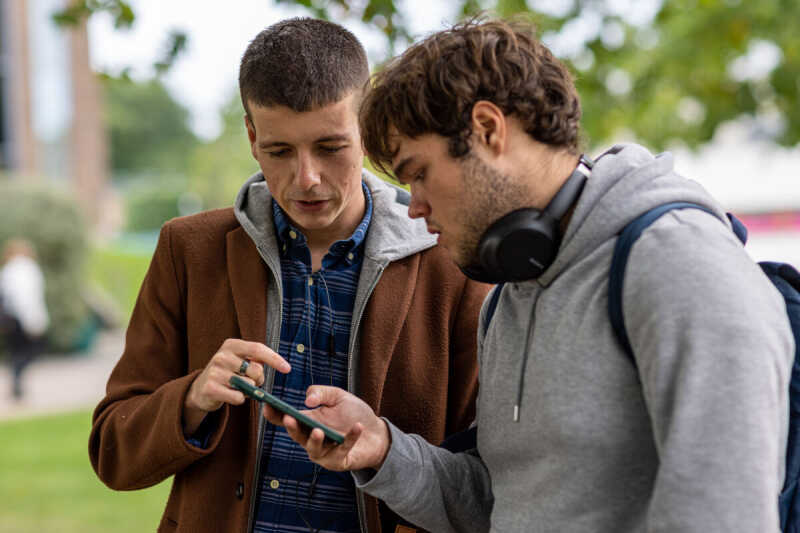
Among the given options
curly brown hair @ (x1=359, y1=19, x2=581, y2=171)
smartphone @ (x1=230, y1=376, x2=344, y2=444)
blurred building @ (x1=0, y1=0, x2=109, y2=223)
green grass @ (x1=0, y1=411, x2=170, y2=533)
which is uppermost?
blurred building @ (x1=0, y1=0, x2=109, y2=223)

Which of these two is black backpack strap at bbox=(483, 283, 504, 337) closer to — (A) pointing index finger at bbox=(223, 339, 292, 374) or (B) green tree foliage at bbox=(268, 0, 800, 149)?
(A) pointing index finger at bbox=(223, 339, 292, 374)

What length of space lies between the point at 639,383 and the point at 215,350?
108 centimetres

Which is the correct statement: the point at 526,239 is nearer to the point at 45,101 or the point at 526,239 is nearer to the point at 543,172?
the point at 543,172

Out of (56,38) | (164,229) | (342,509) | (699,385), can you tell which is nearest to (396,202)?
(164,229)

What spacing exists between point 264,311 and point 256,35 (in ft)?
2.27

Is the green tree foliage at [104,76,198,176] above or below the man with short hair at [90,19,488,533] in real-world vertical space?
above

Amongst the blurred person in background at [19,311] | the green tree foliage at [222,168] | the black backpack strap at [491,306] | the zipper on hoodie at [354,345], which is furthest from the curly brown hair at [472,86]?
the green tree foliage at [222,168]

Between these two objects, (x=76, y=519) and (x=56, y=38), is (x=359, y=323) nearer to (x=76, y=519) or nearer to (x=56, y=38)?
(x=76, y=519)

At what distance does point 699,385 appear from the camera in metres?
1.27

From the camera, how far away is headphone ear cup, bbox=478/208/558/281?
155cm

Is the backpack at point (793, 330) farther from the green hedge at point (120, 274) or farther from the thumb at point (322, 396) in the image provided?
the green hedge at point (120, 274)

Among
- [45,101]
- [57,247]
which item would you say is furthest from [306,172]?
[45,101]

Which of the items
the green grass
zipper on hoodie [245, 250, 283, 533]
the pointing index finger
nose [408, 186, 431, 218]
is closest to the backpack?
nose [408, 186, 431, 218]

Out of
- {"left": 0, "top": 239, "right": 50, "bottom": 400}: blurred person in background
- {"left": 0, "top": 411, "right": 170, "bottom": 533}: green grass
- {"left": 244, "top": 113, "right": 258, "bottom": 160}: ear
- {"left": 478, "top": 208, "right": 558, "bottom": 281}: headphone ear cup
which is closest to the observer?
{"left": 478, "top": 208, "right": 558, "bottom": 281}: headphone ear cup
